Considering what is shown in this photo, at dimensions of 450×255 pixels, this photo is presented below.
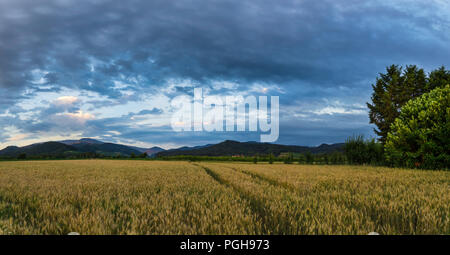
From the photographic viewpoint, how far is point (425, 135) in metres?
18.0

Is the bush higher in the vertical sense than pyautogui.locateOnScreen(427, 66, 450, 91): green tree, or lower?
lower

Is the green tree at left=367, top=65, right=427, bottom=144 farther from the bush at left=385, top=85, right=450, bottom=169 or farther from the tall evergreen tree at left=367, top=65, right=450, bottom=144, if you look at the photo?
the bush at left=385, top=85, right=450, bottom=169

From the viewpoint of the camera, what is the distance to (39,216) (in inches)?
150

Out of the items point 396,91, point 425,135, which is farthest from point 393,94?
point 425,135

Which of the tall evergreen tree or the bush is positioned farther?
the tall evergreen tree

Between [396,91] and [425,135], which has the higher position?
[396,91]


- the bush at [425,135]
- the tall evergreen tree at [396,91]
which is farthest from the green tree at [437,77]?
the bush at [425,135]

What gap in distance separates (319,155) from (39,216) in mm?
49529

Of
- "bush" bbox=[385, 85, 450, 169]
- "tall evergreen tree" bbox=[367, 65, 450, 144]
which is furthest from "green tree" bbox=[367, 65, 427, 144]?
"bush" bbox=[385, 85, 450, 169]

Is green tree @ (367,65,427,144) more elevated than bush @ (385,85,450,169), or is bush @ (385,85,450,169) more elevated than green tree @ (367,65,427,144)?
green tree @ (367,65,427,144)

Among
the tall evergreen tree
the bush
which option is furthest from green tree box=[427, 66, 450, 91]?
the bush

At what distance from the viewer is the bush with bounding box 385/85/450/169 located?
17469 millimetres

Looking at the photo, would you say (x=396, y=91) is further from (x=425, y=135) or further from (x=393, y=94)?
(x=425, y=135)
